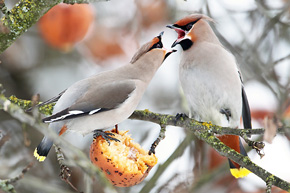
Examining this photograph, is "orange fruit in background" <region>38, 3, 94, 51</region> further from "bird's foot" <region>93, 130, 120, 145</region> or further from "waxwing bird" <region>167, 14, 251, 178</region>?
"bird's foot" <region>93, 130, 120, 145</region>

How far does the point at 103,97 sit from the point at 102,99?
12mm

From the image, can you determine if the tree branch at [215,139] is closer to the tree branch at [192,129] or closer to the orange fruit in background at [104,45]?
the tree branch at [192,129]

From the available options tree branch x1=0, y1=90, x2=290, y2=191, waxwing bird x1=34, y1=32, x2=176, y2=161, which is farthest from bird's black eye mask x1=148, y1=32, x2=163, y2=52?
tree branch x1=0, y1=90, x2=290, y2=191

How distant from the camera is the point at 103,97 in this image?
2.53 m

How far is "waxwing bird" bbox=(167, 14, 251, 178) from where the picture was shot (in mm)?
3199

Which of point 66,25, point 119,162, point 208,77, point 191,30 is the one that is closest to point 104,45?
point 66,25

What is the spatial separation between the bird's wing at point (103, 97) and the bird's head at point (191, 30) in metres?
0.76

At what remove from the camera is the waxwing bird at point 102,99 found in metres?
2.40

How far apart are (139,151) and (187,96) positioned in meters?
0.79

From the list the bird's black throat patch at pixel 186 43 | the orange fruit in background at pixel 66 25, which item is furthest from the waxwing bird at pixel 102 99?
the orange fruit in background at pixel 66 25

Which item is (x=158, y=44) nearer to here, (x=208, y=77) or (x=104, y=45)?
(x=208, y=77)

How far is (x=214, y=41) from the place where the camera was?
342cm

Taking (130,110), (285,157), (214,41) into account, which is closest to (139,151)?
(130,110)

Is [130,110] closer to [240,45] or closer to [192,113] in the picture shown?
[192,113]
